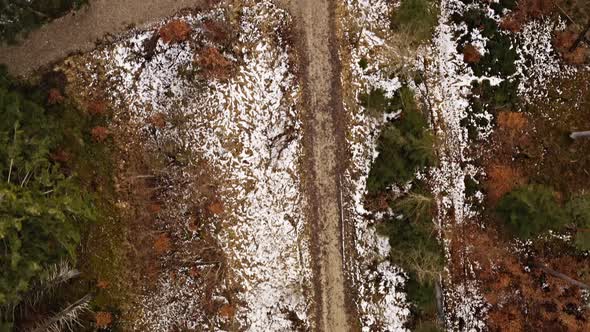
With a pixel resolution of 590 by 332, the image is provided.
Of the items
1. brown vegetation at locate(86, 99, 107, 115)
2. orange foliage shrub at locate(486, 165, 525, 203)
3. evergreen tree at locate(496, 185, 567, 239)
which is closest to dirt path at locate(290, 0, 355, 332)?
orange foliage shrub at locate(486, 165, 525, 203)

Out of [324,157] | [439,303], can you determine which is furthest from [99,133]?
[439,303]

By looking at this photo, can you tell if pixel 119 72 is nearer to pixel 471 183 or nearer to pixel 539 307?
pixel 471 183

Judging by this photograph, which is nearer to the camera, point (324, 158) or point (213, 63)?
point (213, 63)

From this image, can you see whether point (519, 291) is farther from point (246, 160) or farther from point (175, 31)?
point (175, 31)

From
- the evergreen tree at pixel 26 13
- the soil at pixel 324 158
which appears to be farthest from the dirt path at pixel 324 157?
the evergreen tree at pixel 26 13

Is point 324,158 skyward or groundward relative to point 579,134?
groundward

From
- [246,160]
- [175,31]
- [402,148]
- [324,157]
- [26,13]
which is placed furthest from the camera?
[324,157]

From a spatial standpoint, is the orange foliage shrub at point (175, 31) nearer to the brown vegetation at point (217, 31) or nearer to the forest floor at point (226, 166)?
the forest floor at point (226, 166)

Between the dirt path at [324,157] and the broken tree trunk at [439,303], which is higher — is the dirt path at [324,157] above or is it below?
above
